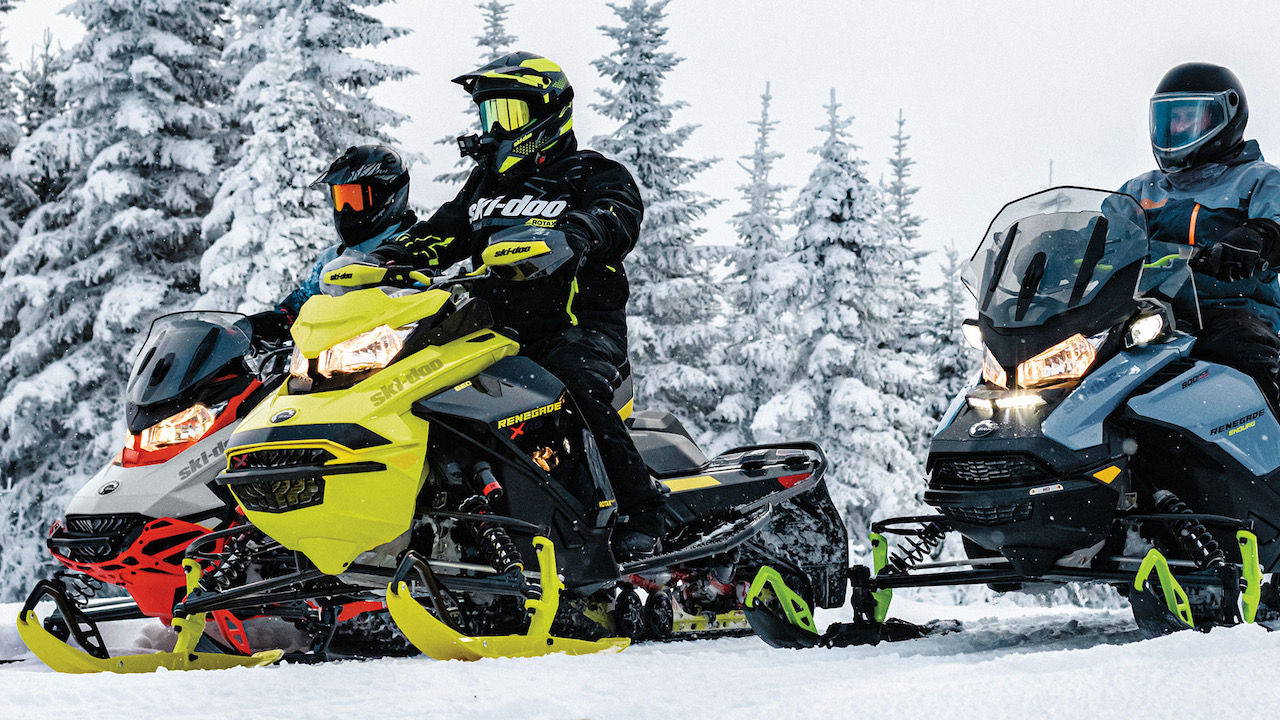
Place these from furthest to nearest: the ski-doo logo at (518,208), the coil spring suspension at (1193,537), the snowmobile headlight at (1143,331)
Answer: the ski-doo logo at (518,208)
the snowmobile headlight at (1143,331)
the coil spring suspension at (1193,537)

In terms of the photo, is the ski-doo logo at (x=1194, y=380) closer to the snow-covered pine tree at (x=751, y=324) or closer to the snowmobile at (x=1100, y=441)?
the snowmobile at (x=1100, y=441)

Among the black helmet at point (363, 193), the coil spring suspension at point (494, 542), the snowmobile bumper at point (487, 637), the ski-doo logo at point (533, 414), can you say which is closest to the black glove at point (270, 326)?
the black helmet at point (363, 193)

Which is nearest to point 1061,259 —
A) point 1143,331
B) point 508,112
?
point 1143,331

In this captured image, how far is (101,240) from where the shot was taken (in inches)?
658

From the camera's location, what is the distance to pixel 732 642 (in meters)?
4.98

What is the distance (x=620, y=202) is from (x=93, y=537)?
238 centimetres

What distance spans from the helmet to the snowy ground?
6.83 feet

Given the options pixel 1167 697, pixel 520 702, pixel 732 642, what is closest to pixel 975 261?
pixel 732 642

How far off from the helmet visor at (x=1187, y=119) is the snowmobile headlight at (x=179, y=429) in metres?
4.16

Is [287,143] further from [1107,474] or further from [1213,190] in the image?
[1107,474]

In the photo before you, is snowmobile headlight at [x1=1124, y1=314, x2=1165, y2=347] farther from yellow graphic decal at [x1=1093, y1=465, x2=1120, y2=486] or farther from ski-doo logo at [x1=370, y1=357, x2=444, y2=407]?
ski-doo logo at [x1=370, y1=357, x2=444, y2=407]

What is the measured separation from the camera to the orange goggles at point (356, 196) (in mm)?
5930

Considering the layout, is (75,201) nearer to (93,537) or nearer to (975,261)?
(93,537)

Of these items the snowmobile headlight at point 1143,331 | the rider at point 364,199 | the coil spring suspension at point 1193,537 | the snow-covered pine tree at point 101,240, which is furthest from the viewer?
the snow-covered pine tree at point 101,240
